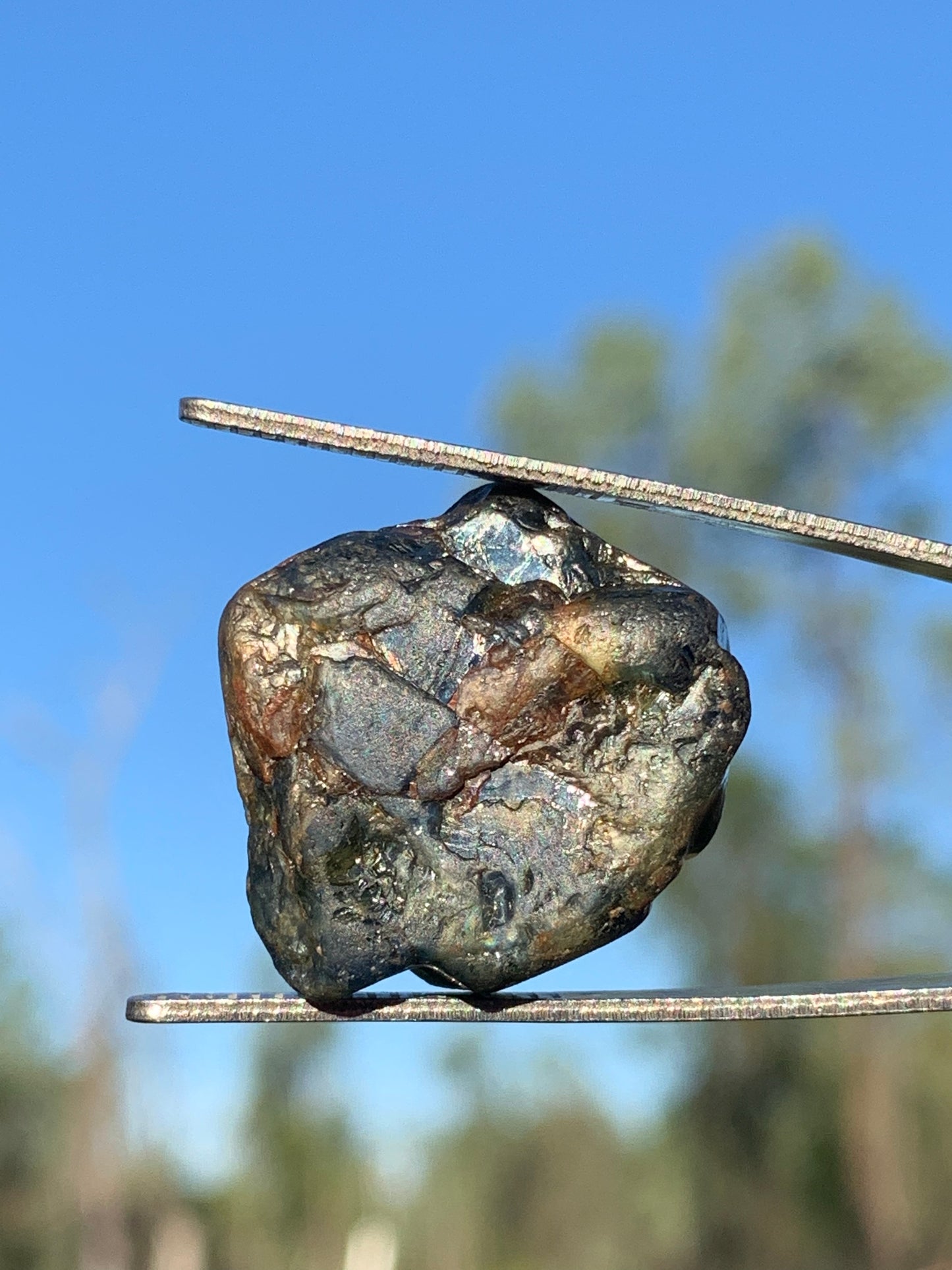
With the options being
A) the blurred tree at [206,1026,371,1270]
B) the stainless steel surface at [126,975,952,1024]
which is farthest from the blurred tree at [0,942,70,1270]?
the stainless steel surface at [126,975,952,1024]

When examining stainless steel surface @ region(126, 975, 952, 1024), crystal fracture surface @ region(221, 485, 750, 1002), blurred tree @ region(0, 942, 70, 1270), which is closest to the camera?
crystal fracture surface @ region(221, 485, 750, 1002)

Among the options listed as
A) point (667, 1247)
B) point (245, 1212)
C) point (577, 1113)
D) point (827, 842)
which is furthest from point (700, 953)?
point (245, 1212)

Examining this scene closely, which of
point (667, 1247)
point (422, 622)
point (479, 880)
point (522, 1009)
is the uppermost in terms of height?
point (422, 622)

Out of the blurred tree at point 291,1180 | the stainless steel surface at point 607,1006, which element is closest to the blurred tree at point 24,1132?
the blurred tree at point 291,1180

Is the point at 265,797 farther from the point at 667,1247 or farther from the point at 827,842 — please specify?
the point at 667,1247

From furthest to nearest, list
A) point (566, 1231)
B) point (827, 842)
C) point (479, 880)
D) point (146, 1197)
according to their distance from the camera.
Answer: point (566, 1231)
point (146, 1197)
point (827, 842)
point (479, 880)

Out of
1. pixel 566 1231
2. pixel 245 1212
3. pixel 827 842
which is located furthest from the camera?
pixel 245 1212

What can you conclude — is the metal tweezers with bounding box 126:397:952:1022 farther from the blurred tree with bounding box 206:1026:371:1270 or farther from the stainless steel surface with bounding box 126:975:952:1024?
the blurred tree with bounding box 206:1026:371:1270

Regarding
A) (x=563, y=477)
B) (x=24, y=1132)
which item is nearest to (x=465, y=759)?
(x=563, y=477)
